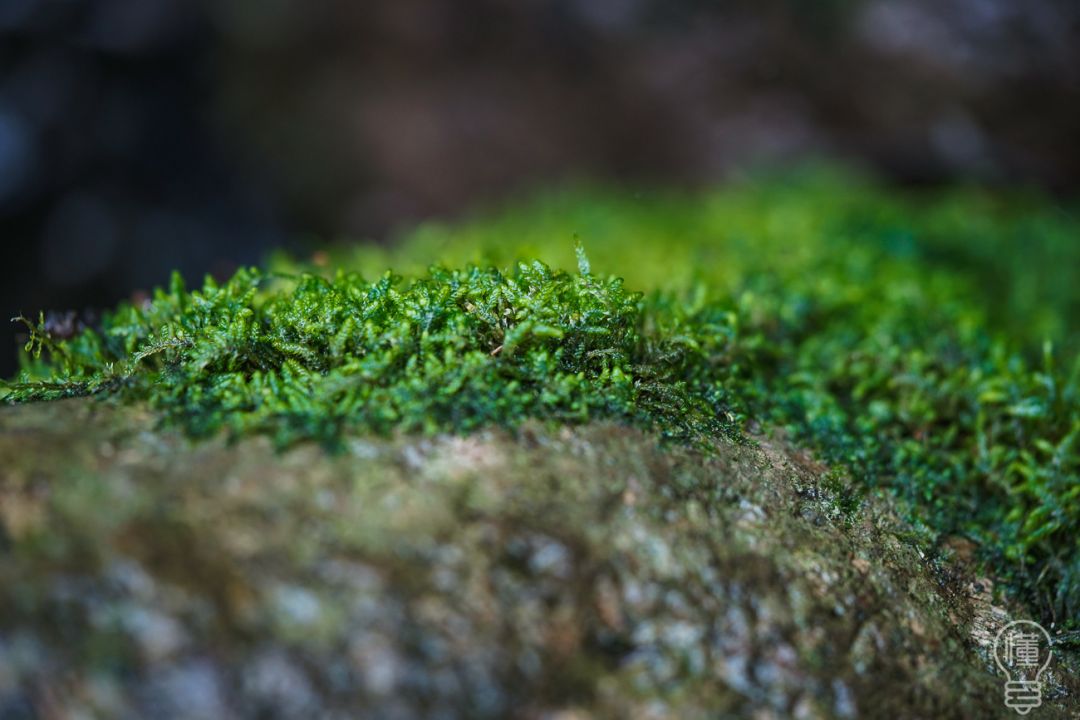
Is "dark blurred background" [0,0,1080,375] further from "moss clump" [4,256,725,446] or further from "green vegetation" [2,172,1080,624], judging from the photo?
"moss clump" [4,256,725,446]

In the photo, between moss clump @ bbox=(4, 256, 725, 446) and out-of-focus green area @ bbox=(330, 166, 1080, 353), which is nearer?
moss clump @ bbox=(4, 256, 725, 446)

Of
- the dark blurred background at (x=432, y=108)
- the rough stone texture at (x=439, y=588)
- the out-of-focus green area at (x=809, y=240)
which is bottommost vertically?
the rough stone texture at (x=439, y=588)

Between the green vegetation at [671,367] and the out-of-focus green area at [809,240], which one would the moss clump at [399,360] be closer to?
the green vegetation at [671,367]

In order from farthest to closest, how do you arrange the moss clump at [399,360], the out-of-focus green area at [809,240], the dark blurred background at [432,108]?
the dark blurred background at [432,108] → the out-of-focus green area at [809,240] → the moss clump at [399,360]

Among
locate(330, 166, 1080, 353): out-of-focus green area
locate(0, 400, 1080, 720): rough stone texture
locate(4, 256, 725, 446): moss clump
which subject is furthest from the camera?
locate(330, 166, 1080, 353): out-of-focus green area
